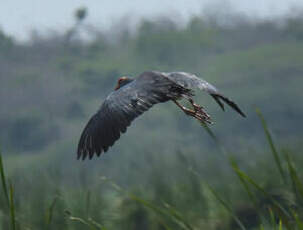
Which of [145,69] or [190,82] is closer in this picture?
[190,82]

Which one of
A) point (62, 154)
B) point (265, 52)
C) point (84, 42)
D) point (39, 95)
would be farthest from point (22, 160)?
point (265, 52)

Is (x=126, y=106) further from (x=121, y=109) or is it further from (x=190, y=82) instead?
(x=190, y=82)

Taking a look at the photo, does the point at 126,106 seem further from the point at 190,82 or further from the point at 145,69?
the point at 145,69

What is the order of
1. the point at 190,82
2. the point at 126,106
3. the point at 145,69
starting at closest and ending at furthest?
1. the point at 126,106
2. the point at 190,82
3. the point at 145,69

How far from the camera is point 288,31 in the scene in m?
29.3

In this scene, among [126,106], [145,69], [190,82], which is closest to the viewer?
[126,106]

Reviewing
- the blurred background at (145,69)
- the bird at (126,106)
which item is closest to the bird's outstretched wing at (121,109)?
the bird at (126,106)

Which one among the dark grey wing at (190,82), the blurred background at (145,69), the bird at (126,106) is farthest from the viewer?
the blurred background at (145,69)

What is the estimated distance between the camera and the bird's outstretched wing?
3.13 m

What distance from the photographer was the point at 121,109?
321 cm

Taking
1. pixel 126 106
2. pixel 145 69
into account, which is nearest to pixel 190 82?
pixel 126 106

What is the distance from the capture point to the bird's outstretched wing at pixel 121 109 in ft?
10.3

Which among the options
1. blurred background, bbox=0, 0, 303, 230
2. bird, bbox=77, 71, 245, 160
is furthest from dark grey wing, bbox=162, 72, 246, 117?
blurred background, bbox=0, 0, 303, 230

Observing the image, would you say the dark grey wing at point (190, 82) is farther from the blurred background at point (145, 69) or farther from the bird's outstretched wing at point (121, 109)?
the blurred background at point (145, 69)
